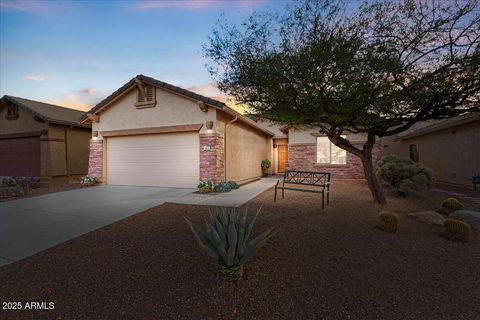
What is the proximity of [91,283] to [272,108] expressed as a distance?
5.44 meters

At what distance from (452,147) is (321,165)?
21.3 feet

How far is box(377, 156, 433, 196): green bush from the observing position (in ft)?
25.7

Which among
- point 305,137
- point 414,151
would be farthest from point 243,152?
point 414,151

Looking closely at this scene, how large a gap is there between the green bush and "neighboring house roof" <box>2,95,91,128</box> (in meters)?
17.4

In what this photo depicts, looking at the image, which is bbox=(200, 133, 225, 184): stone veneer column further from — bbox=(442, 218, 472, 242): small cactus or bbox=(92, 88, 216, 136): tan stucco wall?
bbox=(442, 218, 472, 242): small cactus

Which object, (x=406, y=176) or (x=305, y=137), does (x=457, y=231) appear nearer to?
(x=406, y=176)

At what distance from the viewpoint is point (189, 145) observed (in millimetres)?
10656

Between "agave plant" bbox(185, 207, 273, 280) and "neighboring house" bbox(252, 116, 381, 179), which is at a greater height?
"neighboring house" bbox(252, 116, 381, 179)

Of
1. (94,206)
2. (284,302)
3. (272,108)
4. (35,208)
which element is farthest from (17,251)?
(272,108)

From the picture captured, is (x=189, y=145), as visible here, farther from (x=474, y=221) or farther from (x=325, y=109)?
(x=474, y=221)

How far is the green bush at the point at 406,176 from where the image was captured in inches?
309

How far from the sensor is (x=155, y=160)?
11367mm

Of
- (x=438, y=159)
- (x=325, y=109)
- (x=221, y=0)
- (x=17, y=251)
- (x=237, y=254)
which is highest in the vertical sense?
(x=221, y=0)

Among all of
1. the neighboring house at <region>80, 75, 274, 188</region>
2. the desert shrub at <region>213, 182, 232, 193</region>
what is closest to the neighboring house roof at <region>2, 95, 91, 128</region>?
the neighboring house at <region>80, 75, 274, 188</region>
